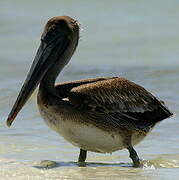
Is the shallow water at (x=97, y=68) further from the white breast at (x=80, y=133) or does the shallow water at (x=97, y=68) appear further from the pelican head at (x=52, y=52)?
the pelican head at (x=52, y=52)

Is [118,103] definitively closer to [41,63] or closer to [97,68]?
[41,63]

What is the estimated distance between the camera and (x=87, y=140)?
7848mm

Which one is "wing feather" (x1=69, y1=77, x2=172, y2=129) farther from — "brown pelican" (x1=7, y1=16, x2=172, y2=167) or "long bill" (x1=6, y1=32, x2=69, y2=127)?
"long bill" (x1=6, y1=32, x2=69, y2=127)

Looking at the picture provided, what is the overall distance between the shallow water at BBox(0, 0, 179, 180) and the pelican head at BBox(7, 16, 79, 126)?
804 millimetres

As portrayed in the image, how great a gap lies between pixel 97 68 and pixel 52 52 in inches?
222

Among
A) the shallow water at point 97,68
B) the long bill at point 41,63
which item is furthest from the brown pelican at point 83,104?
the shallow water at point 97,68

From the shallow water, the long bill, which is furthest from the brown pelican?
the shallow water

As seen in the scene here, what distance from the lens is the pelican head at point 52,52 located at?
811 cm

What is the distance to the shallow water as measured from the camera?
7852 mm

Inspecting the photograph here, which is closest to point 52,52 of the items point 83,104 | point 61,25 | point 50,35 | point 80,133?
point 50,35

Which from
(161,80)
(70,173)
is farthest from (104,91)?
(161,80)

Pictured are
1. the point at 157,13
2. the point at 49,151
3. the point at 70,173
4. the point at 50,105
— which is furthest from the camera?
the point at 157,13

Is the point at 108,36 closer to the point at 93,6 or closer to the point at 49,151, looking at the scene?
the point at 93,6

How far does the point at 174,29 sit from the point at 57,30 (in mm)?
8696
